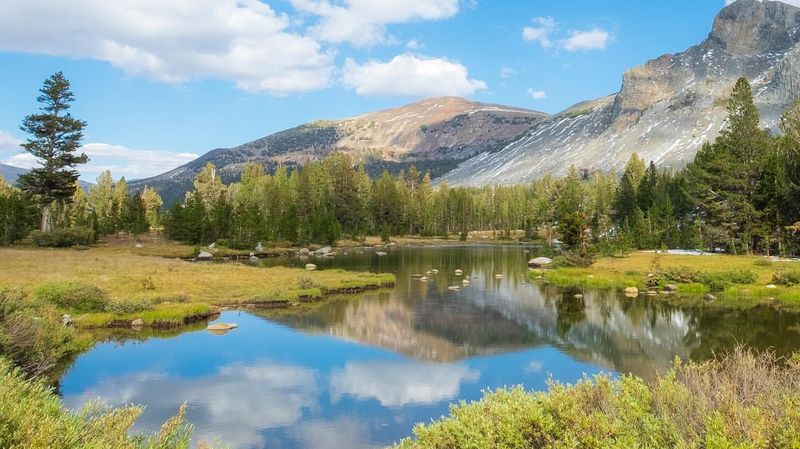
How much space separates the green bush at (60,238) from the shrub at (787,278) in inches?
3563

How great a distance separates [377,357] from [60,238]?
223ft

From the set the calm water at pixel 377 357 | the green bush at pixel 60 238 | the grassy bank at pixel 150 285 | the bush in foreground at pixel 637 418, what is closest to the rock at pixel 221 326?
the calm water at pixel 377 357

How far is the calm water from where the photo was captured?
22891 mm

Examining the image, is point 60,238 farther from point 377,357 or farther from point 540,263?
point 540,263

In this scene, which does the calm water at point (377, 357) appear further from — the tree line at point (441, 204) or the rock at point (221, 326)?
the tree line at point (441, 204)

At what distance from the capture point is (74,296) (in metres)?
38.0

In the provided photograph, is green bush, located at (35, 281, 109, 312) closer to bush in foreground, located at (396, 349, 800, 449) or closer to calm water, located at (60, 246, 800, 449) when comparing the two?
calm water, located at (60, 246, 800, 449)

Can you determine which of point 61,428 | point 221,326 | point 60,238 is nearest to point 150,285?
point 221,326

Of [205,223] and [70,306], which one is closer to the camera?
[70,306]

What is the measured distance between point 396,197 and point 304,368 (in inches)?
5449

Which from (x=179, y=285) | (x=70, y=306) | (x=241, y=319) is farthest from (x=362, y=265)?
(x=70, y=306)

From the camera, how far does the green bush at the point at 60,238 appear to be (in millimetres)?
80375

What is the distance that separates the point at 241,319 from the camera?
140 ft

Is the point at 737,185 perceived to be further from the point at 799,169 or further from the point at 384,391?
the point at 384,391
